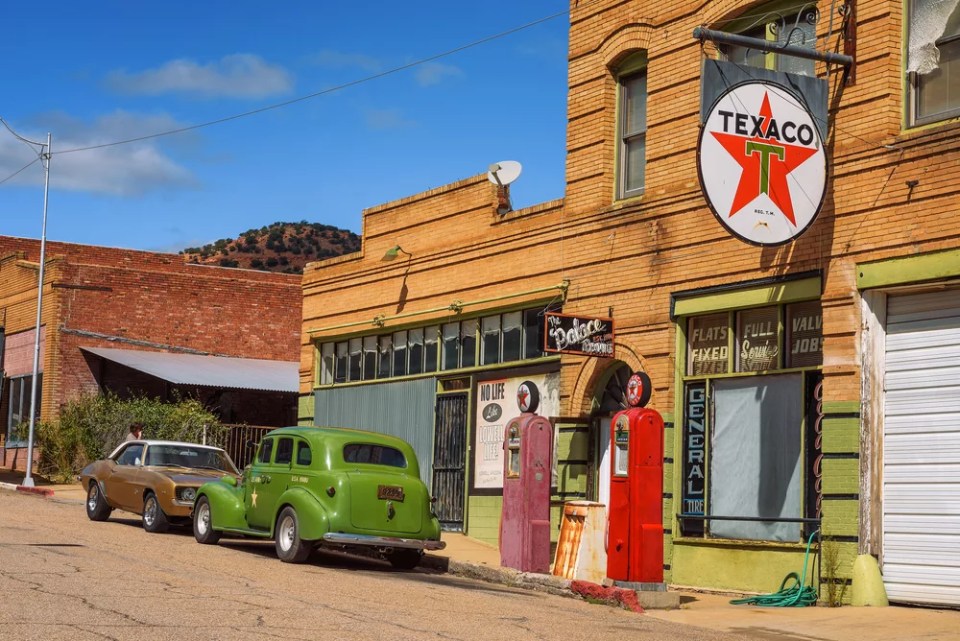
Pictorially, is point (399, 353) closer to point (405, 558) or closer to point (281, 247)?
point (405, 558)

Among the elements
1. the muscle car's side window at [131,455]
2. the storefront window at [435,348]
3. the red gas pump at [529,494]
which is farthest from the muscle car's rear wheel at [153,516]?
the red gas pump at [529,494]

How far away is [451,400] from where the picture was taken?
21781 mm

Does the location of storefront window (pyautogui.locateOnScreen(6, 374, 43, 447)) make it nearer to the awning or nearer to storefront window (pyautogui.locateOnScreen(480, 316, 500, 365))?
the awning

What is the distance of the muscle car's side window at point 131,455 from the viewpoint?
20.9m

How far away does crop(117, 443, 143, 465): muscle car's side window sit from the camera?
2094cm

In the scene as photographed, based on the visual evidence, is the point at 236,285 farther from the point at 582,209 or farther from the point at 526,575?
the point at 526,575

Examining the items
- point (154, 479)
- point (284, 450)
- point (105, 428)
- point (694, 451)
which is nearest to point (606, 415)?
point (694, 451)

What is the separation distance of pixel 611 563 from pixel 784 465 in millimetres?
2364

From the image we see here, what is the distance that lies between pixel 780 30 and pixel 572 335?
4606 millimetres

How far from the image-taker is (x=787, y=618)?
504 inches

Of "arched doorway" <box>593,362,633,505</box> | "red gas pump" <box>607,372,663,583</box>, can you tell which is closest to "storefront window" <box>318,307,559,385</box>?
"arched doorway" <box>593,362,633,505</box>

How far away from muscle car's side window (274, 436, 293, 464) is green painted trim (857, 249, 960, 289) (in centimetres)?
743

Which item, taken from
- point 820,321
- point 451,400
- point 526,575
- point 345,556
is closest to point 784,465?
point 820,321

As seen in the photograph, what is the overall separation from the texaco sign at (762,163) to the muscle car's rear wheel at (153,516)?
10096 mm
